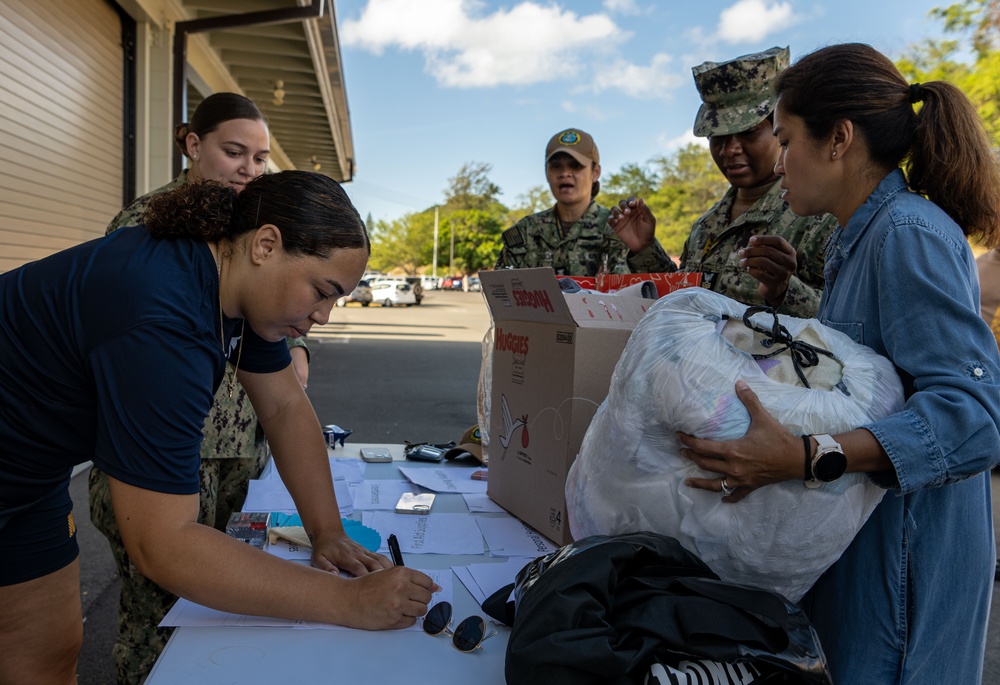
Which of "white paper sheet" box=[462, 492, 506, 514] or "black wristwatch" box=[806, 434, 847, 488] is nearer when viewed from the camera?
"black wristwatch" box=[806, 434, 847, 488]

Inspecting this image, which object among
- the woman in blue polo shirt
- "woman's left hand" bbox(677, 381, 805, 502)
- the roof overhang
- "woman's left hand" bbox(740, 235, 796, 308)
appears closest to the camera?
"woman's left hand" bbox(677, 381, 805, 502)

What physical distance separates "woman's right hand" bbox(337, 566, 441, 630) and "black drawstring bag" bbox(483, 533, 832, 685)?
0.33 meters

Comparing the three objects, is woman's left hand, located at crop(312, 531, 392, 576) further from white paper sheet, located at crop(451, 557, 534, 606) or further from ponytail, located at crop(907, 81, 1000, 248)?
ponytail, located at crop(907, 81, 1000, 248)

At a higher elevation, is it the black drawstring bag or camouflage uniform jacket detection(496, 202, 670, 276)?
camouflage uniform jacket detection(496, 202, 670, 276)

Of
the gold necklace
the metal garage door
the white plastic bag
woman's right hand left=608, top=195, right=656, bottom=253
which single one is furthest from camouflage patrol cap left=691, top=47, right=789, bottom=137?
the metal garage door

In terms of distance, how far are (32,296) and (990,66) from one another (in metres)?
16.4

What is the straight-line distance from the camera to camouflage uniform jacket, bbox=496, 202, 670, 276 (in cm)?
342

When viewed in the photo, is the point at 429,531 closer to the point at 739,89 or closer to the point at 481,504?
the point at 481,504

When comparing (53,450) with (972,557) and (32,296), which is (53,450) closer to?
(32,296)

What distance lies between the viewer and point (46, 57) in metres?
4.42

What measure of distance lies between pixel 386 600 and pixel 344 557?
0.91 ft

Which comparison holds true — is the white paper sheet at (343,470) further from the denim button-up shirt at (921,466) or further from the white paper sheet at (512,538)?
the denim button-up shirt at (921,466)

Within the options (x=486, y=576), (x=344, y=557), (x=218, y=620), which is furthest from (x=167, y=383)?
(x=486, y=576)

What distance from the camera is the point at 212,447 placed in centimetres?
200
